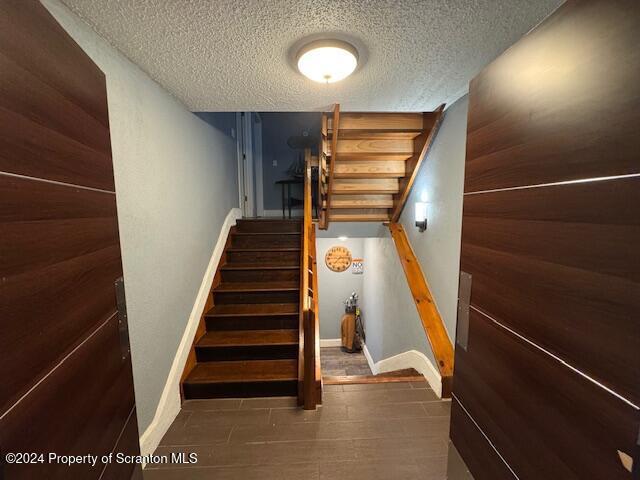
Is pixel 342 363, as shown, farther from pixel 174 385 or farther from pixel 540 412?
pixel 540 412

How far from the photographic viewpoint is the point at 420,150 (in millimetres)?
2531

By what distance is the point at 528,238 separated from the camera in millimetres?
795

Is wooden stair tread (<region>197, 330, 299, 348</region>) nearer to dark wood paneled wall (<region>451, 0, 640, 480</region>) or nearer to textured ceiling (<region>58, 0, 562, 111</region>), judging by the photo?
dark wood paneled wall (<region>451, 0, 640, 480</region>)

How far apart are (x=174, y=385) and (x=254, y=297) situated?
1.10 m

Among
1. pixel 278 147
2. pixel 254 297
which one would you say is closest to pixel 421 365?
pixel 254 297

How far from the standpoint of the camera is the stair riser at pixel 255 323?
259 centimetres

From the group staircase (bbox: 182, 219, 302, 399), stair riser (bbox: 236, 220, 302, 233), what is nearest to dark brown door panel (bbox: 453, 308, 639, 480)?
staircase (bbox: 182, 219, 302, 399)

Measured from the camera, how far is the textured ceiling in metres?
1.03

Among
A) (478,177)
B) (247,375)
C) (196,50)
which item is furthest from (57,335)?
(247,375)

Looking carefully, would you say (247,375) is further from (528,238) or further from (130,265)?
(528,238)

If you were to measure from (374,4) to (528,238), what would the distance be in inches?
38.3

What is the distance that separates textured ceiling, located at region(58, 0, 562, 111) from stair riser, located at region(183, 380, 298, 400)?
6.73 ft

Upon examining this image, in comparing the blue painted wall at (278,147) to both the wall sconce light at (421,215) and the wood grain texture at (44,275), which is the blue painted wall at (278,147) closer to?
the wall sconce light at (421,215)

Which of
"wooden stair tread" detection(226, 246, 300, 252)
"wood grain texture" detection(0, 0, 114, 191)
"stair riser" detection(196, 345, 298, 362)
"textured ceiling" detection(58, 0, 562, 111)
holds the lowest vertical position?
"stair riser" detection(196, 345, 298, 362)
